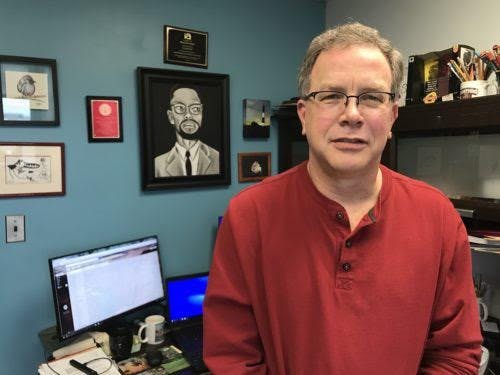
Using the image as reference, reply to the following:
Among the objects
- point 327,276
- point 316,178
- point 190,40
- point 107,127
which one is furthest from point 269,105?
point 327,276

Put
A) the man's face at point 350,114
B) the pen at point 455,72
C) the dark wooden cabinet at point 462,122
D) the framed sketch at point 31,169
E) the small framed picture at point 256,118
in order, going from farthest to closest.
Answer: the small framed picture at point 256,118
the framed sketch at point 31,169
the pen at point 455,72
the dark wooden cabinet at point 462,122
the man's face at point 350,114

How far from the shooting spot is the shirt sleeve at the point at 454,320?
3.10 ft

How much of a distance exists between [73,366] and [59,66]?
1.25 meters

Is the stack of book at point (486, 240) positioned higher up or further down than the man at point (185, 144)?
further down

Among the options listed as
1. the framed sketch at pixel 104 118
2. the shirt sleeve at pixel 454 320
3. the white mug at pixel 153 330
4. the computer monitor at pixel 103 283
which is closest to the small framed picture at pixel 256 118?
the framed sketch at pixel 104 118

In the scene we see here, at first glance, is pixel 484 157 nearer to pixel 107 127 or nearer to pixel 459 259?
pixel 459 259

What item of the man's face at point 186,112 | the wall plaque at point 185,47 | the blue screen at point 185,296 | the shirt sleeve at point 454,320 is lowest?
the blue screen at point 185,296

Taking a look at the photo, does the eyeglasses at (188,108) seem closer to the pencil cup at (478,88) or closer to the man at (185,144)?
the man at (185,144)

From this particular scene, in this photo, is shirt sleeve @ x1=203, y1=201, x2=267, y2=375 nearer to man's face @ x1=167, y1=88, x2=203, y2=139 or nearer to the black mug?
the black mug

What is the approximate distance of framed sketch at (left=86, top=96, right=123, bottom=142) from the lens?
185 centimetres

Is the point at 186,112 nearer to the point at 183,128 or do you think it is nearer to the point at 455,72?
the point at 183,128

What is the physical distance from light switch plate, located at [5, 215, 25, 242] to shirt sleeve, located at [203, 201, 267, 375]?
46.0 inches

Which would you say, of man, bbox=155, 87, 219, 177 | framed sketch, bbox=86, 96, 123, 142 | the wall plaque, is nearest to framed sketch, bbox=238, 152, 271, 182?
man, bbox=155, 87, 219, 177

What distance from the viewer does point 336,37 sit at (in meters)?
0.91
